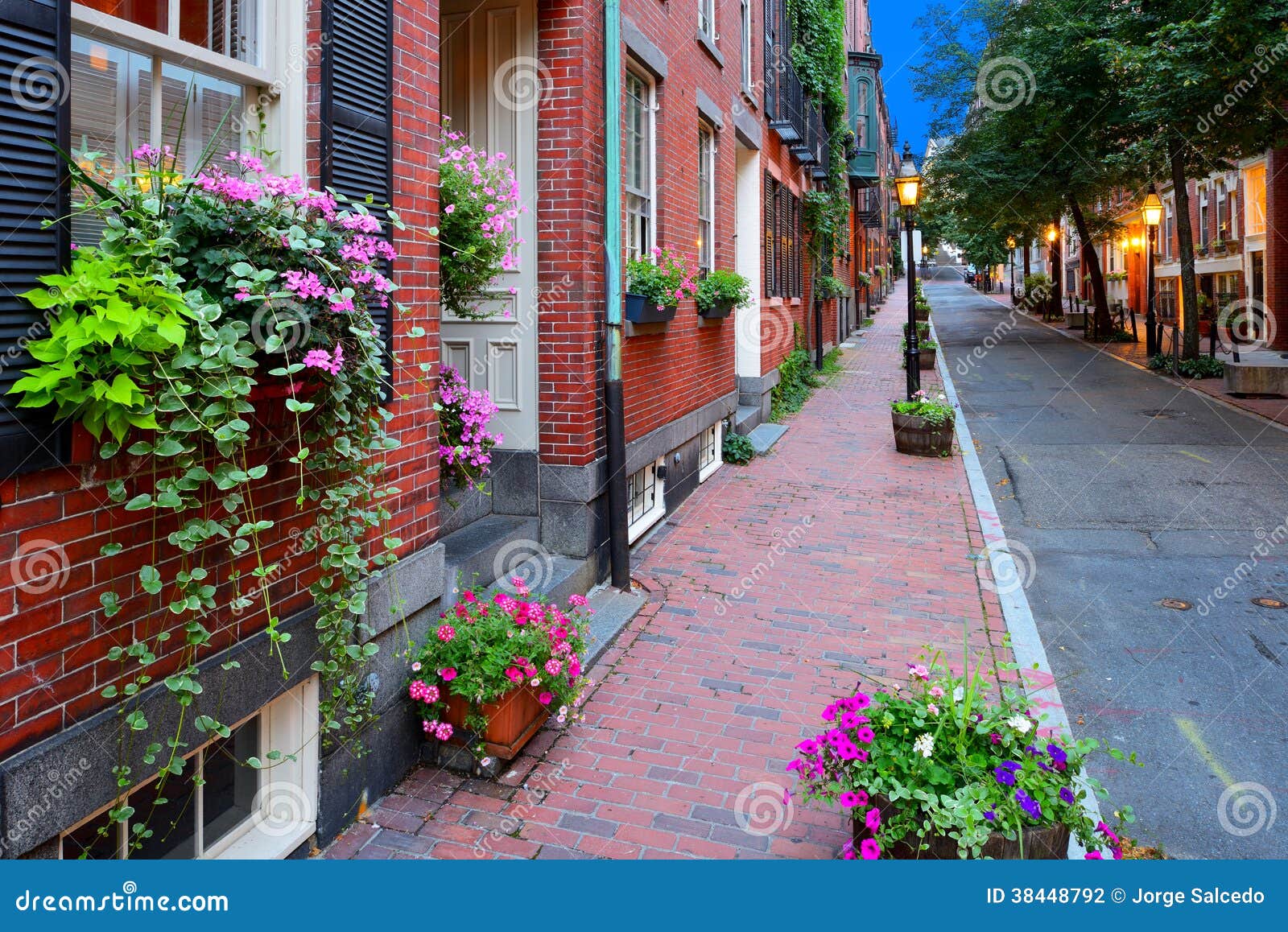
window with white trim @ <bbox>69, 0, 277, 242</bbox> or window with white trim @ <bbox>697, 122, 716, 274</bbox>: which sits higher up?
window with white trim @ <bbox>697, 122, 716, 274</bbox>

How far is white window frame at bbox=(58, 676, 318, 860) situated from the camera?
3715mm

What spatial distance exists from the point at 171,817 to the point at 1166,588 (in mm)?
7578

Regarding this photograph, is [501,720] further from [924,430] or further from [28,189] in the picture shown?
[924,430]

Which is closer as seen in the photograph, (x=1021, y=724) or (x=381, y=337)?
(x=1021, y=724)

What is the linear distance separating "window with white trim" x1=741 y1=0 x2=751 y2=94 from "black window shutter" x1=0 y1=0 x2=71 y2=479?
40.3 ft

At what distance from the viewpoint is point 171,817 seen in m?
3.40

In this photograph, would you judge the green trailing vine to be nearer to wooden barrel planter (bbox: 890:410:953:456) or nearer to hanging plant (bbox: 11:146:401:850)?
wooden barrel planter (bbox: 890:410:953:456)

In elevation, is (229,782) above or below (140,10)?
below

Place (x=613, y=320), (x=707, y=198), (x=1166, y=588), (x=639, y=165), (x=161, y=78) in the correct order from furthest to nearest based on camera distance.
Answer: (x=707, y=198)
(x=639, y=165)
(x=1166, y=588)
(x=613, y=320)
(x=161, y=78)

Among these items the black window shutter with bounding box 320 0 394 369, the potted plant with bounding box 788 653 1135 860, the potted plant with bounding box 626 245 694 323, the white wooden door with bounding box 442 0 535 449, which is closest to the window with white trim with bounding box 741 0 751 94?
the potted plant with bounding box 626 245 694 323

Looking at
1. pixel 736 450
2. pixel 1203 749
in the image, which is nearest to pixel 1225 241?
pixel 736 450

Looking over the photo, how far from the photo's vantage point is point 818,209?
2031 cm

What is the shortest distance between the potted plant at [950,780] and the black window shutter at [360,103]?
2.58 meters

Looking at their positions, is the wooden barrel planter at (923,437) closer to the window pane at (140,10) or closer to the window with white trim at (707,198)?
the window with white trim at (707,198)
